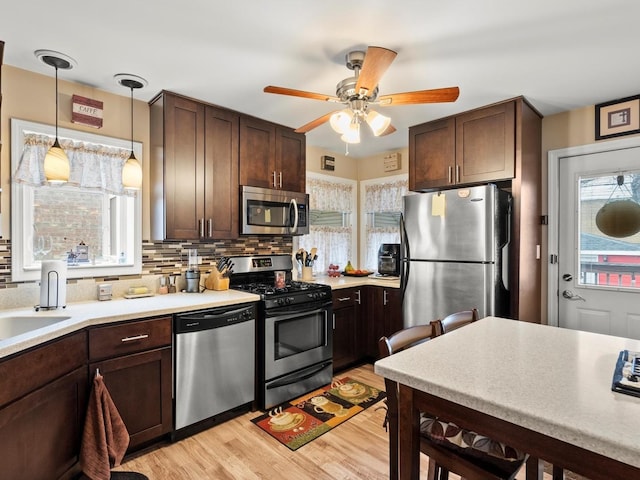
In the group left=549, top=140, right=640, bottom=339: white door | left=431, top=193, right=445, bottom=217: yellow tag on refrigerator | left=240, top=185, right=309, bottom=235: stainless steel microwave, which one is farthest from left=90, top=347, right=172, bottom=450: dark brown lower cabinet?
left=549, top=140, right=640, bottom=339: white door

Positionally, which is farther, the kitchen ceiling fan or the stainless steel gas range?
the stainless steel gas range

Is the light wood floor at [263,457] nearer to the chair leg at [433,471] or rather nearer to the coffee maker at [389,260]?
the chair leg at [433,471]

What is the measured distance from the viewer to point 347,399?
2.87 m

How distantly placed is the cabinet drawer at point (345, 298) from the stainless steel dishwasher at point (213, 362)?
93 centimetres

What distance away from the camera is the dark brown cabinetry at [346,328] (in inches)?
131

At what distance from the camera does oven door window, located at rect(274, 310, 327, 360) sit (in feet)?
9.02

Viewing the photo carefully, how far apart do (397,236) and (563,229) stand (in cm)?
164

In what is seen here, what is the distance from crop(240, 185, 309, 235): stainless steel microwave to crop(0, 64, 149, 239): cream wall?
79 cm

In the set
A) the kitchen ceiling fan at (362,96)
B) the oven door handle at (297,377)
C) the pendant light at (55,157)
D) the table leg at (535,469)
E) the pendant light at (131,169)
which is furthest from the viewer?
the oven door handle at (297,377)

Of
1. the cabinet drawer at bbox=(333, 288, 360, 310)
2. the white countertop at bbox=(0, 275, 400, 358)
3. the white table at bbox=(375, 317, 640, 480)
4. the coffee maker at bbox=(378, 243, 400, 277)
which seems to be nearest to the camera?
the white table at bbox=(375, 317, 640, 480)

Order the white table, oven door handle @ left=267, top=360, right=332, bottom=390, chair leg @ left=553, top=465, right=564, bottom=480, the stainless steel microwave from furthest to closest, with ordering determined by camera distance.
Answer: the stainless steel microwave
oven door handle @ left=267, top=360, right=332, bottom=390
chair leg @ left=553, top=465, right=564, bottom=480
the white table

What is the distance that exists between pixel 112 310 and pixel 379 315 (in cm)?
233

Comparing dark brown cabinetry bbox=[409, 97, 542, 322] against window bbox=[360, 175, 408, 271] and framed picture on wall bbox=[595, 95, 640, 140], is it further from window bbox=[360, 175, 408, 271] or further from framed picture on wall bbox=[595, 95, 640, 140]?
window bbox=[360, 175, 408, 271]

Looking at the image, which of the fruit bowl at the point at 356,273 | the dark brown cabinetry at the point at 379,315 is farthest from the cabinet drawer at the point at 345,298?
the fruit bowl at the point at 356,273
